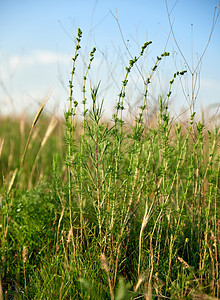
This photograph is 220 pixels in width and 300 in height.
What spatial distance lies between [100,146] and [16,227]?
1.07 metres

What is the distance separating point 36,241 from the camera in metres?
2.53

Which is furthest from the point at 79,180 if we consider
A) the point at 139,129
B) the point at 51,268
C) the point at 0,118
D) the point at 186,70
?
the point at 0,118

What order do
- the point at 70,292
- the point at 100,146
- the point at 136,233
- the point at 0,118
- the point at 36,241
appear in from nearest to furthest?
1. the point at 70,292
2. the point at 100,146
3. the point at 136,233
4. the point at 36,241
5. the point at 0,118

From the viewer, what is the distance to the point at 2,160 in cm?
468

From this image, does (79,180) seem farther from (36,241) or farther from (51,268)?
(36,241)

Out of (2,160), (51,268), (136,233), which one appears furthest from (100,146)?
(2,160)

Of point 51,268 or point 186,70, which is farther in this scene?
point 51,268

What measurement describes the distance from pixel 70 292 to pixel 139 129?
1.07 metres

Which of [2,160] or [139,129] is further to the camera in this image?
[2,160]

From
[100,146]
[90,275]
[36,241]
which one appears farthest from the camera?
[36,241]

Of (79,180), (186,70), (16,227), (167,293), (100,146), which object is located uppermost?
(186,70)

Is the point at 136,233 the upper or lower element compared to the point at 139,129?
lower

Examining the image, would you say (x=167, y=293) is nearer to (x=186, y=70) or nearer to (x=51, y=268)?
(x=51, y=268)

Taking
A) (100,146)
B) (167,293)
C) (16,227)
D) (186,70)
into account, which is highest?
(186,70)
